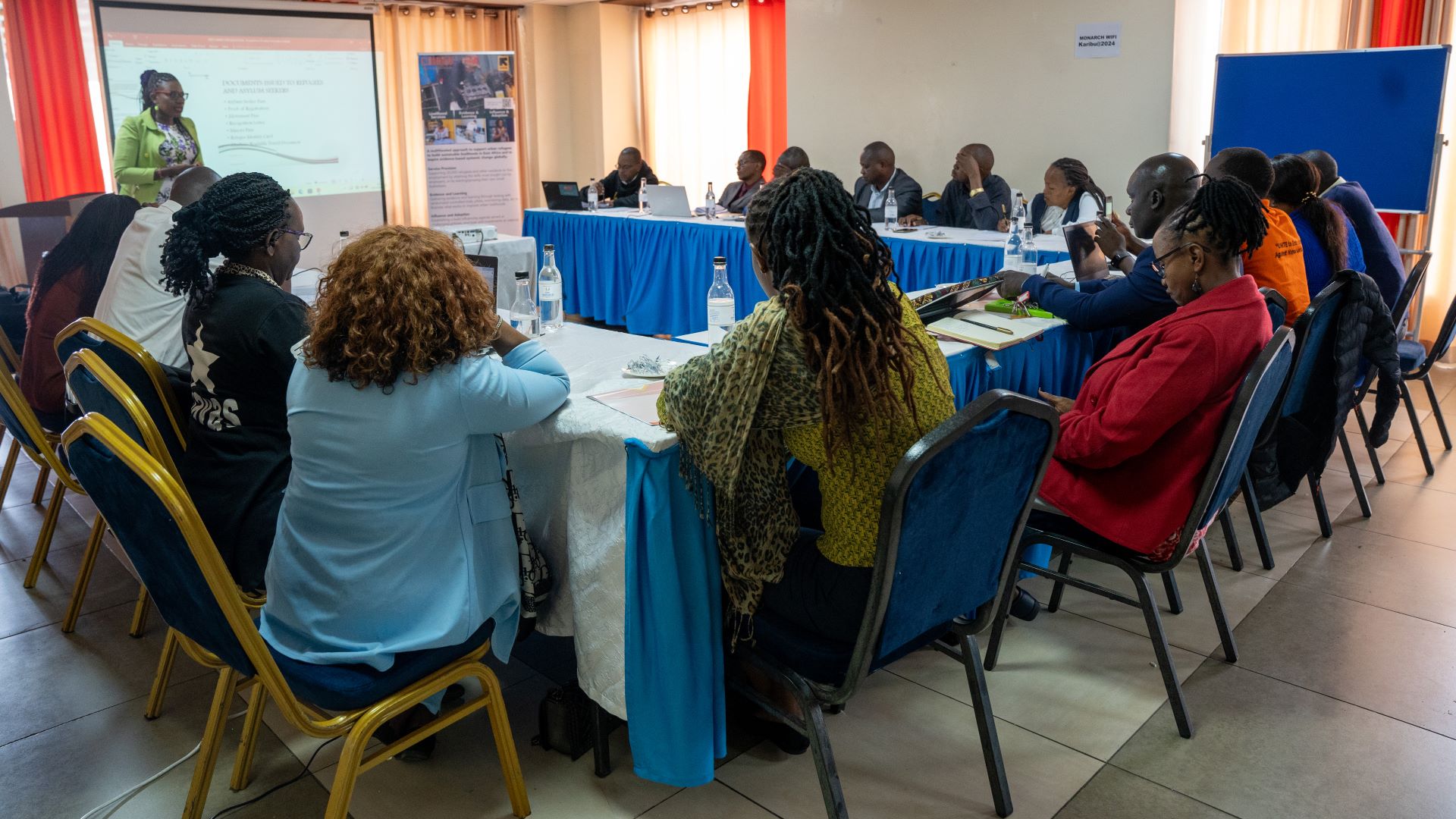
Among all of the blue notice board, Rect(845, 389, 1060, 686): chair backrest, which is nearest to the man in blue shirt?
Rect(845, 389, 1060, 686): chair backrest

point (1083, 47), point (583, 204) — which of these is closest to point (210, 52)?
Result: point (583, 204)

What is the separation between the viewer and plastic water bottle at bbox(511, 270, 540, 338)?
259cm

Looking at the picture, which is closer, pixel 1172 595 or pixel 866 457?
pixel 866 457

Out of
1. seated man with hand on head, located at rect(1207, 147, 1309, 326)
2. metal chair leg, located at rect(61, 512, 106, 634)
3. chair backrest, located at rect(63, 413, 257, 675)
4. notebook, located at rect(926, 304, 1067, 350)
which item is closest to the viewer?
chair backrest, located at rect(63, 413, 257, 675)

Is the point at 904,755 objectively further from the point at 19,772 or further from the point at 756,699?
the point at 19,772

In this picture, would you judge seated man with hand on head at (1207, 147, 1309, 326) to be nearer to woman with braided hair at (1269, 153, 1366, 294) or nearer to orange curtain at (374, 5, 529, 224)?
woman with braided hair at (1269, 153, 1366, 294)

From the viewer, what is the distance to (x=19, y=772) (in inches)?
76.2

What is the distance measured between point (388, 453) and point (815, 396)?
2.07ft

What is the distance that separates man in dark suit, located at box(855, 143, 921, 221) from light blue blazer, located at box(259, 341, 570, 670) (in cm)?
465

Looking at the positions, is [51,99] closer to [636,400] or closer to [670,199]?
[670,199]

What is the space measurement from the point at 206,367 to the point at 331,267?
482 mm

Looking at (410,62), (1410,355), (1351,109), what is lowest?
(1410,355)

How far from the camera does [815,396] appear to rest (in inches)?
56.1

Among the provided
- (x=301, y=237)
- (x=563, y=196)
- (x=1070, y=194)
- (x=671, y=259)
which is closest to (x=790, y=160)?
(x=671, y=259)
